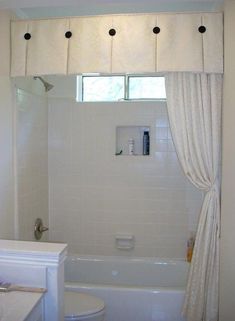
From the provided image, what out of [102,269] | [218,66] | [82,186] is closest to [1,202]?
[82,186]

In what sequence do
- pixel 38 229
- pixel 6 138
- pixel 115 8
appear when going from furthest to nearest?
pixel 38 229, pixel 115 8, pixel 6 138

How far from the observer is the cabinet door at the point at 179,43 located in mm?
2271

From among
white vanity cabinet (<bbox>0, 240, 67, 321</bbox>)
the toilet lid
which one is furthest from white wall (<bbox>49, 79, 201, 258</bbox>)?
white vanity cabinet (<bbox>0, 240, 67, 321</bbox>)

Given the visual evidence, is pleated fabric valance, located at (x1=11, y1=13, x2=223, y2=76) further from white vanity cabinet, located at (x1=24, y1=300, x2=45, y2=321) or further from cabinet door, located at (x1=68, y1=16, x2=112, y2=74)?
white vanity cabinet, located at (x1=24, y1=300, x2=45, y2=321)

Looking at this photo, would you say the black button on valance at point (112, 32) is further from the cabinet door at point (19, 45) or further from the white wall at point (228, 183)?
the white wall at point (228, 183)

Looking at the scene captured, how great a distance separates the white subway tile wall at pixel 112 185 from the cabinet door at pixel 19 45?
3.39 ft

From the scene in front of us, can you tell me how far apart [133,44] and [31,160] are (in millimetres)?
1481

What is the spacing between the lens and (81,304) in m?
2.43

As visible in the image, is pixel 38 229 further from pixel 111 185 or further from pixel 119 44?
pixel 119 44

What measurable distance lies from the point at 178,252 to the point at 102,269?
811 mm

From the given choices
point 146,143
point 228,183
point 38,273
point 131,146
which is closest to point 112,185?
point 131,146

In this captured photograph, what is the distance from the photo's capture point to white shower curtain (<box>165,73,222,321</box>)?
2.36 metres

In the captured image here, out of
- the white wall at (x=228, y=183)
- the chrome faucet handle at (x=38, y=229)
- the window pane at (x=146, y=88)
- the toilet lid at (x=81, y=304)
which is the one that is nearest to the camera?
the white wall at (x=228, y=183)

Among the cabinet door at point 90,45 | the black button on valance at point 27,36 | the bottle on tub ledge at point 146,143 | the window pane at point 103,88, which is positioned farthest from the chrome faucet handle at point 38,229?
the black button on valance at point 27,36
